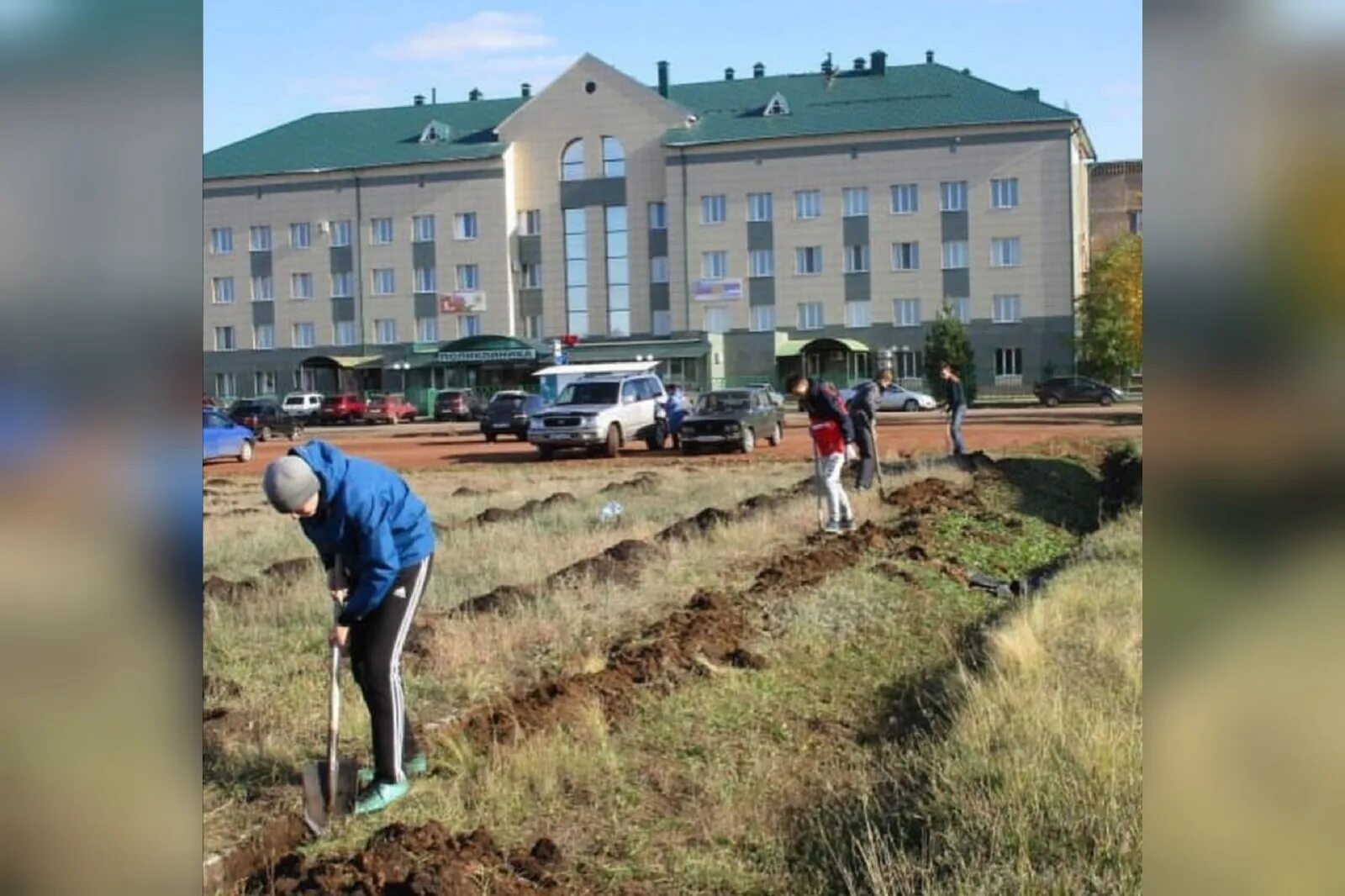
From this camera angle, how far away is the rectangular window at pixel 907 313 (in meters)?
61.8

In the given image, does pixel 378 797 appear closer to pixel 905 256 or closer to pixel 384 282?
pixel 905 256

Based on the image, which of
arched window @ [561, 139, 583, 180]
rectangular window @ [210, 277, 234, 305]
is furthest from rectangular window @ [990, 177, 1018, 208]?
rectangular window @ [210, 277, 234, 305]

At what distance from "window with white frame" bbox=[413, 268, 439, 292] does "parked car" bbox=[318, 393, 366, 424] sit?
15.0 meters

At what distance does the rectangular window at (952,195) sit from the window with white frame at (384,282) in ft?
82.1

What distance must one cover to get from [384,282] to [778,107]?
779 inches

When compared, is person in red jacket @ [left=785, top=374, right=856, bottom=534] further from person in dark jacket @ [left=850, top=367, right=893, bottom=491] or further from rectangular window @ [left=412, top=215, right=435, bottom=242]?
rectangular window @ [left=412, top=215, right=435, bottom=242]

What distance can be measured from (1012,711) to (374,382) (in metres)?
61.5

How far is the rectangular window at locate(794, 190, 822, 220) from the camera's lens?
205ft

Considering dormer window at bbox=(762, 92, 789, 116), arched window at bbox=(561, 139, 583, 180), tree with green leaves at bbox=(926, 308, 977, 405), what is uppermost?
dormer window at bbox=(762, 92, 789, 116)

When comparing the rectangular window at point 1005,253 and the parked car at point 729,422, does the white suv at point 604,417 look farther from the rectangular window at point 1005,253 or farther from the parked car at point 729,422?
the rectangular window at point 1005,253

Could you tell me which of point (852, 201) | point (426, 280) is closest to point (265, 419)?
point (426, 280)

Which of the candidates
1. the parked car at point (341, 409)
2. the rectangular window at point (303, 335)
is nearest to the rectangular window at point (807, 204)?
the parked car at point (341, 409)
